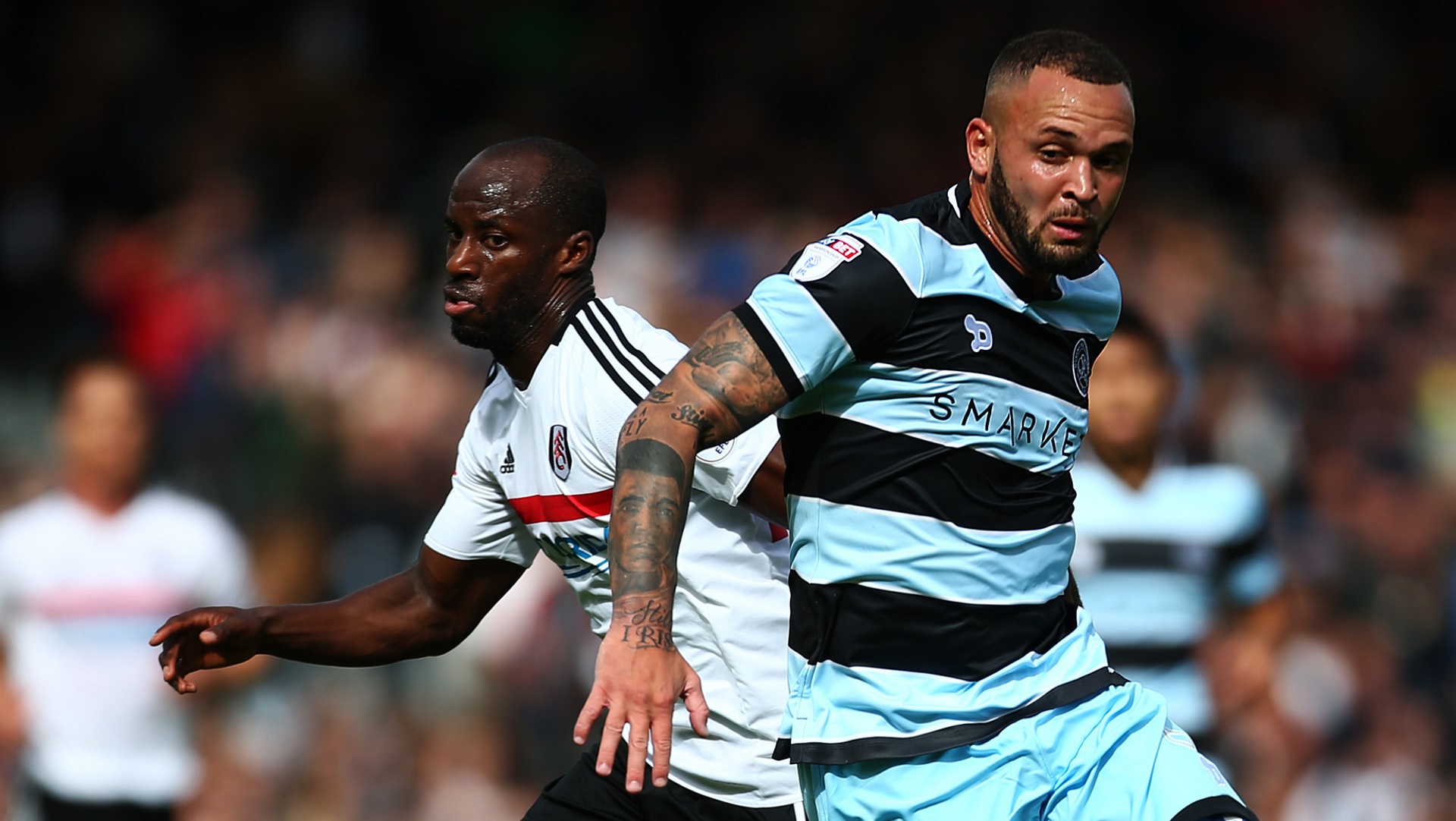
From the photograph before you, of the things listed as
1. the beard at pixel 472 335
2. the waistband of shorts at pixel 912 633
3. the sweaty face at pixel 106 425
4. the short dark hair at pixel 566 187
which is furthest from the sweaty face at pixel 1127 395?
the sweaty face at pixel 106 425

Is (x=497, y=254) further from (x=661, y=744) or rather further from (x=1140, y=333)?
(x=1140, y=333)

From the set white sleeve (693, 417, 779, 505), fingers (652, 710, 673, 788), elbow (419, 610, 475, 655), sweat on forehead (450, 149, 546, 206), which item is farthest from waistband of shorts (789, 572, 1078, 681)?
elbow (419, 610, 475, 655)

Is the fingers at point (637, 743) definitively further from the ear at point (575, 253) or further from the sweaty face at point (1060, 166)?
the ear at point (575, 253)

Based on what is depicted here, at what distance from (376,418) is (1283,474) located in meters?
5.45

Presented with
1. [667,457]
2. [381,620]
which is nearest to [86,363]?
[381,620]

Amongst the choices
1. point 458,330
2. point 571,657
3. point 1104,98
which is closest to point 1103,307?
point 1104,98

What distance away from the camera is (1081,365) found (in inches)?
154

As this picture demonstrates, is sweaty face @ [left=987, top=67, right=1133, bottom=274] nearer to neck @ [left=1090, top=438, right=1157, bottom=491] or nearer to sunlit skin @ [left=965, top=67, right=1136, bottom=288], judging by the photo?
sunlit skin @ [left=965, top=67, right=1136, bottom=288]

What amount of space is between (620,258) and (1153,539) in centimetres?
552

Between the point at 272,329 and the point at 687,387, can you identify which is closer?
the point at 687,387

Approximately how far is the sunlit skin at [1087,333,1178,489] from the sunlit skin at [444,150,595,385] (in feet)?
9.63

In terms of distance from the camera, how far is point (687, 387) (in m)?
3.43

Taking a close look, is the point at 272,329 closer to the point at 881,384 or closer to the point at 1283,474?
the point at 1283,474

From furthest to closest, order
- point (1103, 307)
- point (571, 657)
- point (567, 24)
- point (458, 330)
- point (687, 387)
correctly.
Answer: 1. point (567, 24)
2. point (571, 657)
3. point (458, 330)
4. point (1103, 307)
5. point (687, 387)
